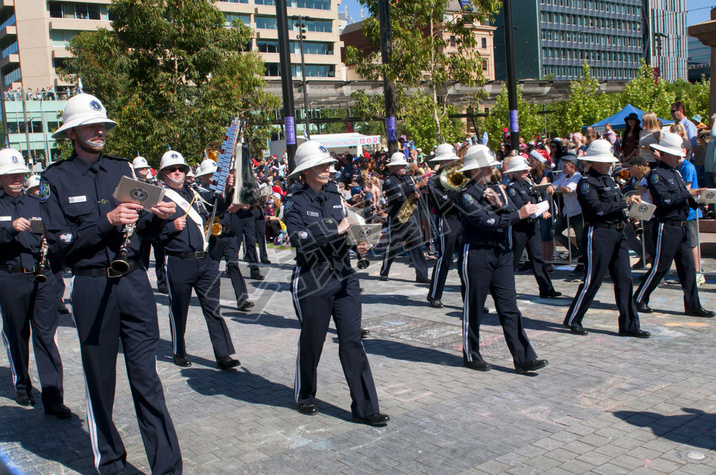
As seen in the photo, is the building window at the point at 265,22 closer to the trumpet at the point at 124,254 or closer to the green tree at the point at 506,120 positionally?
the green tree at the point at 506,120

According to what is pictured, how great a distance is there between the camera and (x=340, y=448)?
16.1 ft

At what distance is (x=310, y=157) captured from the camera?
550 centimetres

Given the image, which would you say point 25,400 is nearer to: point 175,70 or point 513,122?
point 513,122

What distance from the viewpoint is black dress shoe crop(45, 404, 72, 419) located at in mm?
5988

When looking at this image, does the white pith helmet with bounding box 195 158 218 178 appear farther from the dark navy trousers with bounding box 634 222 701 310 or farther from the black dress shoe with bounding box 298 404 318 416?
the dark navy trousers with bounding box 634 222 701 310

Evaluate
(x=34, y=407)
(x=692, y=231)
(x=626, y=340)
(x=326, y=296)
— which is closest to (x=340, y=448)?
(x=326, y=296)

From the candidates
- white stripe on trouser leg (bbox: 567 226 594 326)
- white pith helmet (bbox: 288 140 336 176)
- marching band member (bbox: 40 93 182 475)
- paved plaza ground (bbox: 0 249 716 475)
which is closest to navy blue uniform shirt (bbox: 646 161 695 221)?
white stripe on trouser leg (bbox: 567 226 594 326)

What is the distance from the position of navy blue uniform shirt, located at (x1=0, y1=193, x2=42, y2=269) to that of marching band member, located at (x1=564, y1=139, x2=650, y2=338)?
5556 millimetres

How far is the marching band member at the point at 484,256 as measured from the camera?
647 centimetres

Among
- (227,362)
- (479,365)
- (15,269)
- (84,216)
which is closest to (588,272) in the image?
(479,365)

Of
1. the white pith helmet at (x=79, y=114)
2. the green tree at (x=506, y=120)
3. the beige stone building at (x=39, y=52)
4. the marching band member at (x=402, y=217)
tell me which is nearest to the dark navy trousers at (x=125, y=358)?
the white pith helmet at (x=79, y=114)

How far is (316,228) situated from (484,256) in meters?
1.94

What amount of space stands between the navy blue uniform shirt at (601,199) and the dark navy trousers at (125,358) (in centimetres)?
493

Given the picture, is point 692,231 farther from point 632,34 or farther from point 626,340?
Answer: point 632,34
